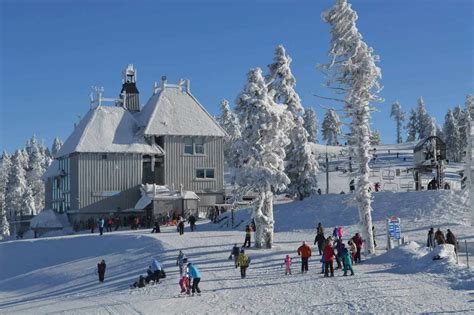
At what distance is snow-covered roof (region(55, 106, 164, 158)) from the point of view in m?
53.3

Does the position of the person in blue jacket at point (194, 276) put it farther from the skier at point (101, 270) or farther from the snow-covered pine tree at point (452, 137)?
the snow-covered pine tree at point (452, 137)

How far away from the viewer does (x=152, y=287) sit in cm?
2452

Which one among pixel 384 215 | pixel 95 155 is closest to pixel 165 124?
pixel 95 155

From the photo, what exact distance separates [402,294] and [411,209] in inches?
972

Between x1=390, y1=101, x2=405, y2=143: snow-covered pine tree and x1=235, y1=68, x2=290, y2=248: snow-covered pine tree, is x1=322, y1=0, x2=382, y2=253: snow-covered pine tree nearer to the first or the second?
x1=235, y1=68, x2=290, y2=248: snow-covered pine tree

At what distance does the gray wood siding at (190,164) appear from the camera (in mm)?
54625

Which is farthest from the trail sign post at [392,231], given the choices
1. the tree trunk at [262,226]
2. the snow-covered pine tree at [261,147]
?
the tree trunk at [262,226]

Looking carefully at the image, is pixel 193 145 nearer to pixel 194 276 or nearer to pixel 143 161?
pixel 143 161

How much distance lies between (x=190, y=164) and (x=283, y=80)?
436 inches

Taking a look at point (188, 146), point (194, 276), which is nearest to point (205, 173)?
point (188, 146)

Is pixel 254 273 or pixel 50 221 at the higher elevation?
pixel 50 221

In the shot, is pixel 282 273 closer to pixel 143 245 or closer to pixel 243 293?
pixel 243 293

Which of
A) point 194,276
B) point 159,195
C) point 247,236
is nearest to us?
point 194,276

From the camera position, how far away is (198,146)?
184ft
